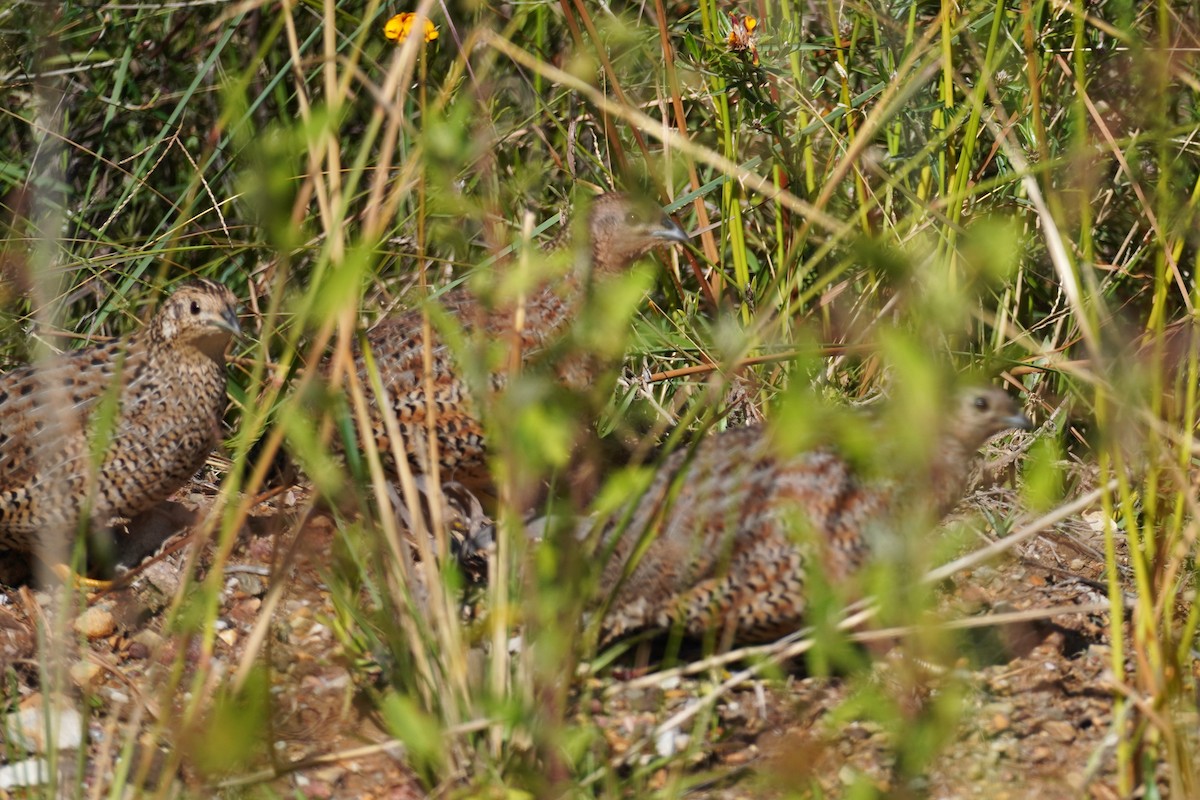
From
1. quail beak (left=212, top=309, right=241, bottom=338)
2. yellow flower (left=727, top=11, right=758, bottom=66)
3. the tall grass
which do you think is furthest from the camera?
quail beak (left=212, top=309, right=241, bottom=338)

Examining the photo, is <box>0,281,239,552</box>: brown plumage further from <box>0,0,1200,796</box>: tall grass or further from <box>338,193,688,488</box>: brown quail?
<box>338,193,688,488</box>: brown quail

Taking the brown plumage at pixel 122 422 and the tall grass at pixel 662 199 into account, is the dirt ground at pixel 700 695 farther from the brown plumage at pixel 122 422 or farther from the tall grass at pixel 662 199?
the brown plumage at pixel 122 422

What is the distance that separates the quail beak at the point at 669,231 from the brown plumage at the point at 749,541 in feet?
3.58

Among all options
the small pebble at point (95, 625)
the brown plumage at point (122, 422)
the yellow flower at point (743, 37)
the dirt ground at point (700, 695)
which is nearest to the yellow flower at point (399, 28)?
the yellow flower at point (743, 37)

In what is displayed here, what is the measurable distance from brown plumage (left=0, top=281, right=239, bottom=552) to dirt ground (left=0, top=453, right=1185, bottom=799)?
0.24 meters

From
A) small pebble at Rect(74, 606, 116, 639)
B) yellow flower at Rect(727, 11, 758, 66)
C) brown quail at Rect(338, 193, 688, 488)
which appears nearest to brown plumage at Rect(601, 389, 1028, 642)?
brown quail at Rect(338, 193, 688, 488)

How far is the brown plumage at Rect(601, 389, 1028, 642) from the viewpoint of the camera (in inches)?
131

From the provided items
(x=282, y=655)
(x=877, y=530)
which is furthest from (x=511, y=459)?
(x=282, y=655)

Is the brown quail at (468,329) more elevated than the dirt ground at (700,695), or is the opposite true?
the brown quail at (468,329)

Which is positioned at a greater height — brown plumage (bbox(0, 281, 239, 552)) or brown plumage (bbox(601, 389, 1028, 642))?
brown plumage (bbox(0, 281, 239, 552))

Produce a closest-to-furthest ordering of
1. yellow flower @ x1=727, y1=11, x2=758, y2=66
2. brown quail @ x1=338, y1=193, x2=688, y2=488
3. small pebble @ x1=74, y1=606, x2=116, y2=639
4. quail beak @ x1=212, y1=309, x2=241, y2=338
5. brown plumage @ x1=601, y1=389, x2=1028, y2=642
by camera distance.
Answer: brown plumage @ x1=601, y1=389, x2=1028, y2=642 < small pebble @ x1=74, y1=606, x2=116, y2=639 < yellow flower @ x1=727, y1=11, x2=758, y2=66 < brown quail @ x1=338, y1=193, x2=688, y2=488 < quail beak @ x1=212, y1=309, x2=241, y2=338

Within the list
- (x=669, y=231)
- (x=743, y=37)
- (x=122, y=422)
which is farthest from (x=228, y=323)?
(x=743, y=37)

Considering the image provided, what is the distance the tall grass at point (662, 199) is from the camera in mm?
2547

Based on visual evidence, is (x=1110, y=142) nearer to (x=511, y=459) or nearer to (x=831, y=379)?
(x=831, y=379)
